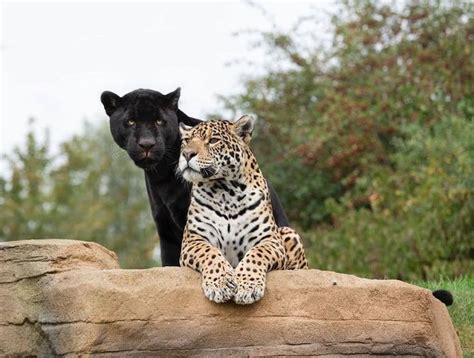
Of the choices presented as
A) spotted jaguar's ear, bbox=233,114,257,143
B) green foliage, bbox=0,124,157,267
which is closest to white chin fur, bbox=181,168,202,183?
spotted jaguar's ear, bbox=233,114,257,143

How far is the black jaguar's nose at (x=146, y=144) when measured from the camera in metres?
8.07

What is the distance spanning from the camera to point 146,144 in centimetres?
806

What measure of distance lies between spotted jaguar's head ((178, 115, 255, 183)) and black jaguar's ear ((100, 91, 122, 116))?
Result: 3.76 feet

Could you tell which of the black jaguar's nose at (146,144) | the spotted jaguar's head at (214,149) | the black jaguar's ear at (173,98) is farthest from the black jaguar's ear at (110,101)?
the spotted jaguar's head at (214,149)

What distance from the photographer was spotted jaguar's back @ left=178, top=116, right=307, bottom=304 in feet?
23.1

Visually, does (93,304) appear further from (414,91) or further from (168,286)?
(414,91)

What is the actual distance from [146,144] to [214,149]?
3.54ft

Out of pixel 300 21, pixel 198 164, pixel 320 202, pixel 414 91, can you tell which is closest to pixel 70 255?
pixel 198 164

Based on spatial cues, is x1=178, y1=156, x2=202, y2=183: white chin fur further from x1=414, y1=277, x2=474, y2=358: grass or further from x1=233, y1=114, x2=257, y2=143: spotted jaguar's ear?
x1=414, y1=277, x2=474, y2=358: grass

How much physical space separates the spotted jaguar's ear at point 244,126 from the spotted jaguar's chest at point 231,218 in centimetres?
43

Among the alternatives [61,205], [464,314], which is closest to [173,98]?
[464,314]

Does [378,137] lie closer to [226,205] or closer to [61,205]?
[226,205]

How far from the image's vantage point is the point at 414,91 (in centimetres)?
1747

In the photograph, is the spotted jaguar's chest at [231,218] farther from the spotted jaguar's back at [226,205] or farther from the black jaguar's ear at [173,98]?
the black jaguar's ear at [173,98]
